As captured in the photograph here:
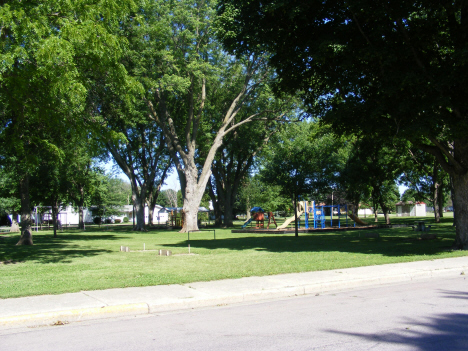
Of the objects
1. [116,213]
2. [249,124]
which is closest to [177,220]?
[249,124]

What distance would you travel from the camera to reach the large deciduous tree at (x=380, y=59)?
1388 cm

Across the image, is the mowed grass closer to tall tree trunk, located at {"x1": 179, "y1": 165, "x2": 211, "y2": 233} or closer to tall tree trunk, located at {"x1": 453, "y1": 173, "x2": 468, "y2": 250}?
tall tree trunk, located at {"x1": 453, "y1": 173, "x2": 468, "y2": 250}

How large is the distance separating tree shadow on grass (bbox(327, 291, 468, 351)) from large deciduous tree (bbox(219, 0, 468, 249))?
853cm

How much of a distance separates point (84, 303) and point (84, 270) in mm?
4576

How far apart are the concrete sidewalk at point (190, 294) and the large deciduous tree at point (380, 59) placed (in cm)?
544

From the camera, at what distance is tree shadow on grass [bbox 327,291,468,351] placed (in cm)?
519

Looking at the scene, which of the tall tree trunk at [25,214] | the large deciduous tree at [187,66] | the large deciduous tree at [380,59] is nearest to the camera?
the large deciduous tree at [380,59]

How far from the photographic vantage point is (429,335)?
563cm

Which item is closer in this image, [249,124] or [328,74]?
[328,74]

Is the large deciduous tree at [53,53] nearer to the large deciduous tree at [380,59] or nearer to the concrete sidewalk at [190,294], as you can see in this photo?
the large deciduous tree at [380,59]

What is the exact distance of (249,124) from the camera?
127 ft

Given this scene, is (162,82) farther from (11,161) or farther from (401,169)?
(401,169)

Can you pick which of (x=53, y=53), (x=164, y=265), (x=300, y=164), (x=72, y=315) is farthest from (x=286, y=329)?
(x=300, y=164)

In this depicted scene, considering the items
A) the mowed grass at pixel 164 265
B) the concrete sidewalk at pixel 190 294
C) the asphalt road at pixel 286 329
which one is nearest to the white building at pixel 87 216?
the mowed grass at pixel 164 265
